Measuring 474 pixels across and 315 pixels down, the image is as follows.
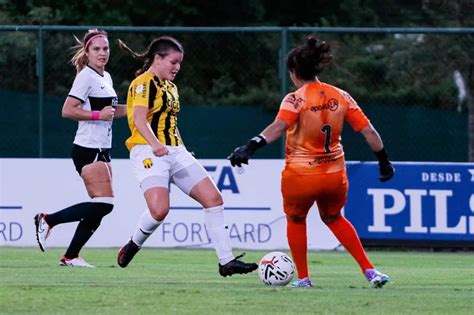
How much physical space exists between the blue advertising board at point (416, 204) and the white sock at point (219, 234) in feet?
19.7

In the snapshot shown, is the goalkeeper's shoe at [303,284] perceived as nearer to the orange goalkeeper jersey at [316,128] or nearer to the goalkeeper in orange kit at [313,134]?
the goalkeeper in orange kit at [313,134]

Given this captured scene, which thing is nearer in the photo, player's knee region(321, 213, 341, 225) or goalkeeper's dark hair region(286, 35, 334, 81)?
goalkeeper's dark hair region(286, 35, 334, 81)

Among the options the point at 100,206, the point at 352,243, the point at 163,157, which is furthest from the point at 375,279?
the point at 100,206

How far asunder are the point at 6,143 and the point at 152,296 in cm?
975

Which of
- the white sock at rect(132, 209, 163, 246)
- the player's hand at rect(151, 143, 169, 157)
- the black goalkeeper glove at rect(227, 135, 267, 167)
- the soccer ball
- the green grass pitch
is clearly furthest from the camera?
the white sock at rect(132, 209, 163, 246)

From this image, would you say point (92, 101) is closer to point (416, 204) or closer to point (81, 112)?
point (81, 112)

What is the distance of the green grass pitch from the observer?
349 inches

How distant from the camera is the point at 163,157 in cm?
1133

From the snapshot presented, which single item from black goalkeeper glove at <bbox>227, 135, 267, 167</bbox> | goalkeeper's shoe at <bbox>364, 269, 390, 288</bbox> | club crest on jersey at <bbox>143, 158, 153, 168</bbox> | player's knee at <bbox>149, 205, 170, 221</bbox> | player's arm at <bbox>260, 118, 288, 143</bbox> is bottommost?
goalkeeper's shoe at <bbox>364, 269, 390, 288</bbox>

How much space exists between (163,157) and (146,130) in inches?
13.9

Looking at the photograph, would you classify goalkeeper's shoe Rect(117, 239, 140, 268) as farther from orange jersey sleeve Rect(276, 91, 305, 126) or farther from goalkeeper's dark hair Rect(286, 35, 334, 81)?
goalkeeper's dark hair Rect(286, 35, 334, 81)

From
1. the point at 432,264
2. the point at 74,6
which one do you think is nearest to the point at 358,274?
the point at 432,264

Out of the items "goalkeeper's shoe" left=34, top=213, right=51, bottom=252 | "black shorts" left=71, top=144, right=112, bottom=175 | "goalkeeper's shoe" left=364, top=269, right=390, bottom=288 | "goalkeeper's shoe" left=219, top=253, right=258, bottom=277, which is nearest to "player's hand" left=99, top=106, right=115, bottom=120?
"black shorts" left=71, top=144, right=112, bottom=175

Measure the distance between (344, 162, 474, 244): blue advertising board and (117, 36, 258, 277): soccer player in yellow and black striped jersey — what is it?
5.98 metres
